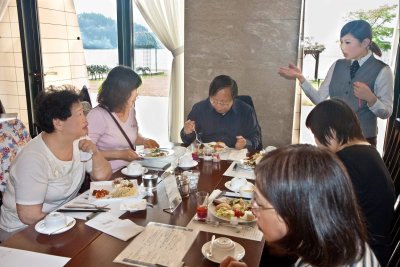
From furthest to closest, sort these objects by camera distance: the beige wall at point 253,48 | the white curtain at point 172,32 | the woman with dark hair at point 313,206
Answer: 1. the white curtain at point 172,32
2. the beige wall at point 253,48
3. the woman with dark hair at point 313,206

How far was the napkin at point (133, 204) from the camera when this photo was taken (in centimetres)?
143

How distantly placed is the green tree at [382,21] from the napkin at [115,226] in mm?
2694

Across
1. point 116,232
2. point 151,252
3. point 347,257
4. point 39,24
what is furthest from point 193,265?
point 39,24

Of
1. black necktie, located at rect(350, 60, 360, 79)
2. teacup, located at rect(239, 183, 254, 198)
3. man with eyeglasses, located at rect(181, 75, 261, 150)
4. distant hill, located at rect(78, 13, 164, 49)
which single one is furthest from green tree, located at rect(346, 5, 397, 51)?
teacup, located at rect(239, 183, 254, 198)

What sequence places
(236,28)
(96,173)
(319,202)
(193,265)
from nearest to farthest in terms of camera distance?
1. (319,202)
2. (193,265)
3. (96,173)
4. (236,28)

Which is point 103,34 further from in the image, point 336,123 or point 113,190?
point 336,123

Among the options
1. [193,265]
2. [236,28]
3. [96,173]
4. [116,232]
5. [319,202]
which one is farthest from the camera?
[236,28]

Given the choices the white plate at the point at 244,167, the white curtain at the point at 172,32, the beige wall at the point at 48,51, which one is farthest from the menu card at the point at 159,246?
the beige wall at the point at 48,51

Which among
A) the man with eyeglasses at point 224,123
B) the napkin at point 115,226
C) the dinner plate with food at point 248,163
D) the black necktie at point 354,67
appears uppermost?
the black necktie at point 354,67

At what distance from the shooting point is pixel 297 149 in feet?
2.69

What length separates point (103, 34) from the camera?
12.8ft

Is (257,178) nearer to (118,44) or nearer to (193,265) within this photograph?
(193,265)

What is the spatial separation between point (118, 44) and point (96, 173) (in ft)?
7.63

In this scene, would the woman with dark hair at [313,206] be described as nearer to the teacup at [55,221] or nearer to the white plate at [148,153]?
the teacup at [55,221]
